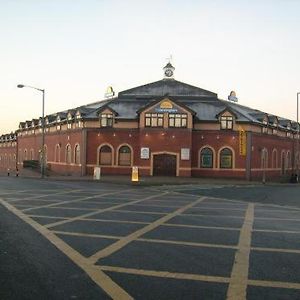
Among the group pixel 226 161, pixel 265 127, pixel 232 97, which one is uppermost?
pixel 232 97

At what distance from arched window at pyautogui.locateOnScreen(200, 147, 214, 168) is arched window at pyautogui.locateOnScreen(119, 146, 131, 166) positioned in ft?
25.2

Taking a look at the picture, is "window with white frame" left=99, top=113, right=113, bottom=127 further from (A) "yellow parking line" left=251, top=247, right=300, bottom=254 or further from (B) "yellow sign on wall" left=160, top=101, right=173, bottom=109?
(A) "yellow parking line" left=251, top=247, right=300, bottom=254

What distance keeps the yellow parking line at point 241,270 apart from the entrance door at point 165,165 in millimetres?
34736

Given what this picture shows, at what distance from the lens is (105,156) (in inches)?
1969

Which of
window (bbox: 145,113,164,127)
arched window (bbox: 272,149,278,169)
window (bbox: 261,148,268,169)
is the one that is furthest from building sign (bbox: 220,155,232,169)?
arched window (bbox: 272,149,278,169)

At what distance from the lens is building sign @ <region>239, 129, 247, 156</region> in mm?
48125

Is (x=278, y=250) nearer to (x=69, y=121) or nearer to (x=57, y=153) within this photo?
(x=69, y=121)

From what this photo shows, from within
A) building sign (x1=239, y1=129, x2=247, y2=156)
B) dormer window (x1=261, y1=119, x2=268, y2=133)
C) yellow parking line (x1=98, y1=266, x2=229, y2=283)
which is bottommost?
yellow parking line (x1=98, y1=266, x2=229, y2=283)

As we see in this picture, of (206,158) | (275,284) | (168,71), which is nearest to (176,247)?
(275,284)

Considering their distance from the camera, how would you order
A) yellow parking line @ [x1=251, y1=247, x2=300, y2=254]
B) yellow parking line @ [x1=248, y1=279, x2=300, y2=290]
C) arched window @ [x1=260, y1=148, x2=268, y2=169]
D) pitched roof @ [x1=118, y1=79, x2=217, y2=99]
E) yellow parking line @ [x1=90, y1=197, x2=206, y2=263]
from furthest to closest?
pitched roof @ [x1=118, y1=79, x2=217, y2=99] → arched window @ [x1=260, y1=148, x2=268, y2=169] → yellow parking line @ [x1=251, y1=247, x2=300, y2=254] → yellow parking line @ [x1=90, y1=197, x2=206, y2=263] → yellow parking line @ [x1=248, y1=279, x2=300, y2=290]

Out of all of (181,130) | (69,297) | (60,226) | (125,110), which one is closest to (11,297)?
(69,297)

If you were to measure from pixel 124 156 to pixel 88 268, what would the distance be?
4167 cm

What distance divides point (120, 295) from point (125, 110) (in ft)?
148

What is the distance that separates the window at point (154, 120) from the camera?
47.8 metres
